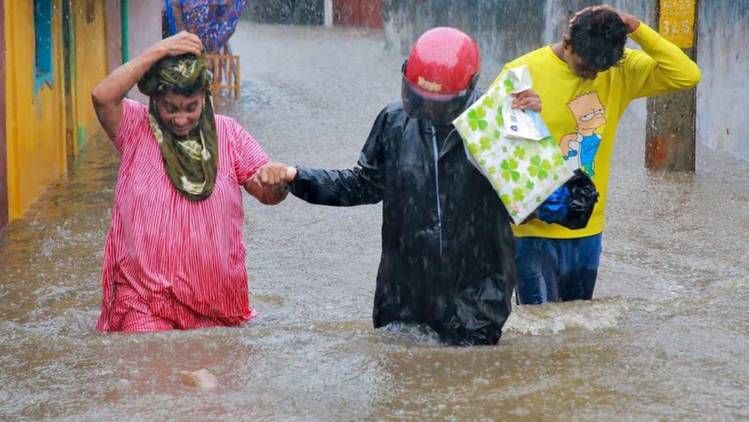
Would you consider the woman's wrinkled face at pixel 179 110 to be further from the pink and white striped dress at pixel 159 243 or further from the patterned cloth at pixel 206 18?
the patterned cloth at pixel 206 18

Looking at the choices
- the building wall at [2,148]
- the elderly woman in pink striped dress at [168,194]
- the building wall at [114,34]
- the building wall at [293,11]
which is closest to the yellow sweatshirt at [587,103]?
the elderly woman in pink striped dress at [168,194]

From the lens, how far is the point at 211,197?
18.2 feet

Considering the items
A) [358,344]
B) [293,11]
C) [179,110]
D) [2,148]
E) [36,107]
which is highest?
[179,110]

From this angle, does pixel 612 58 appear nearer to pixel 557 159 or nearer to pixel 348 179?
pixel 557 159

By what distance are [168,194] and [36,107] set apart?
6.19 m

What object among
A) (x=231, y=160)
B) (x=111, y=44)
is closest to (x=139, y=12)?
(x=111, y=44)

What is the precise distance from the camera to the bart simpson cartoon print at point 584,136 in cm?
572

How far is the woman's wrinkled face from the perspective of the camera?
5488 millimetres

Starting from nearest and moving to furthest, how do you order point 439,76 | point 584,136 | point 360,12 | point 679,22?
1. point 439,76
2. point 584,136
3. point 679,22
4. point 360,12

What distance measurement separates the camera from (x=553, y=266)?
19.2ft

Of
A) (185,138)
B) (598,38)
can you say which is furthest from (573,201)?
(185,138)

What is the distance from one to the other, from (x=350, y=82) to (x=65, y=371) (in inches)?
684

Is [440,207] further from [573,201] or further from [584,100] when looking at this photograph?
[584,100]

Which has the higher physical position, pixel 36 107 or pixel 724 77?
pixel 724 77
